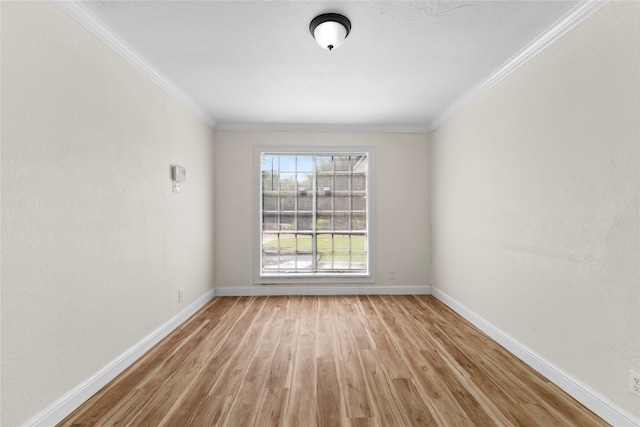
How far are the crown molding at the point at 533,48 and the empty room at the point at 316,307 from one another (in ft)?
0.05

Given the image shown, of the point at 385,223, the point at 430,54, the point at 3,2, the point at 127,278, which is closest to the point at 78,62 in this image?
the point at 3,2

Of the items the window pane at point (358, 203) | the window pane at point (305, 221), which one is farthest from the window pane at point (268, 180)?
the window pane at point (358, 203)

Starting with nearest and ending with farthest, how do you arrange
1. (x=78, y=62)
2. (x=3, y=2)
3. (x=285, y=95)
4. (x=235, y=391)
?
(x=3, y=2), (x=78, y=62), (x=235, y=391), (x=285, y=95)

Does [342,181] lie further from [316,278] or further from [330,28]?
[330,28]

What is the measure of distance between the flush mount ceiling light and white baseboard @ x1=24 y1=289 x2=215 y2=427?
112 inches

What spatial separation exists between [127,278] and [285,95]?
240 cm

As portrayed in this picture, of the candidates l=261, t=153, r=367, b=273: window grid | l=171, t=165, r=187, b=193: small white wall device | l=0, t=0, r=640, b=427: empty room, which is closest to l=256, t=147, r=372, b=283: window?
l=261, t=153, r=367, b=273: window grid

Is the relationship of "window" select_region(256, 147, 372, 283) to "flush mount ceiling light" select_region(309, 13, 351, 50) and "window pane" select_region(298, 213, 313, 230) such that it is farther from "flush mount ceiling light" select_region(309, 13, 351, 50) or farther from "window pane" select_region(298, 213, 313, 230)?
"flush mount ceiling light" select_region(309, 13, 351, 50)

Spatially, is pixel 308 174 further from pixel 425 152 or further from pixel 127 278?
pixel 127 278

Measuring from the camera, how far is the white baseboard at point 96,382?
1.75 metres

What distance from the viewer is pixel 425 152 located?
471 cm

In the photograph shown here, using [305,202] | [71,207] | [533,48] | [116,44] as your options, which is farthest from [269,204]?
[533,48]

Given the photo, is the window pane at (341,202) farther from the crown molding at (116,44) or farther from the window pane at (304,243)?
the crown molding at (116,44)

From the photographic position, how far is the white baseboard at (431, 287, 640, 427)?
1.76 metres
